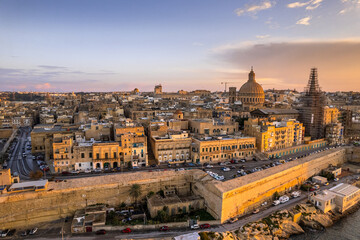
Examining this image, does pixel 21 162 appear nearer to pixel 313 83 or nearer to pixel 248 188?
pixel 248 188

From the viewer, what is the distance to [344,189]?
3481cm

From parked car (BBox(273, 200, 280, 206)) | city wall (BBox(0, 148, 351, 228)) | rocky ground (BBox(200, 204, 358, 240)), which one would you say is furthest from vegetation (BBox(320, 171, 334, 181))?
parked car (BBox(273, 200, 280, 206))

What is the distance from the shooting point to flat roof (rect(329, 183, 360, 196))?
111ft

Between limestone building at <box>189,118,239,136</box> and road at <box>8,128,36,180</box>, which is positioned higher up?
limestone building at <box>189,118,239,136</box>

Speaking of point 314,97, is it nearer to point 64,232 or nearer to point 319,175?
point 319,175

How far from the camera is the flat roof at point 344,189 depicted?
33.7 m

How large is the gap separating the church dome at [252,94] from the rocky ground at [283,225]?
2079 inches

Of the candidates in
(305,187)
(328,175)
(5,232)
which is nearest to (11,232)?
(5,232)

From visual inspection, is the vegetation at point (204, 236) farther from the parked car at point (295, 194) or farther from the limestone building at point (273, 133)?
the limestone building at point (273, 133)

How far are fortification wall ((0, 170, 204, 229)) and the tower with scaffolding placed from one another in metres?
42.2

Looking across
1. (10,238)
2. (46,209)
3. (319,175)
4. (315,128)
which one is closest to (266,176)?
(319,175)

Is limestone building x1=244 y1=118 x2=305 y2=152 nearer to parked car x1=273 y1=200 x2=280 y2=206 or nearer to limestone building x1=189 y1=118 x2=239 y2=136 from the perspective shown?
limestone building x1=189 y1=118 x2=239 y2=136

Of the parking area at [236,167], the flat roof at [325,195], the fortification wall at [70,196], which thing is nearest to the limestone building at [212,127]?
the parking area at [236,167]

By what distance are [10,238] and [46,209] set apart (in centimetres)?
399
